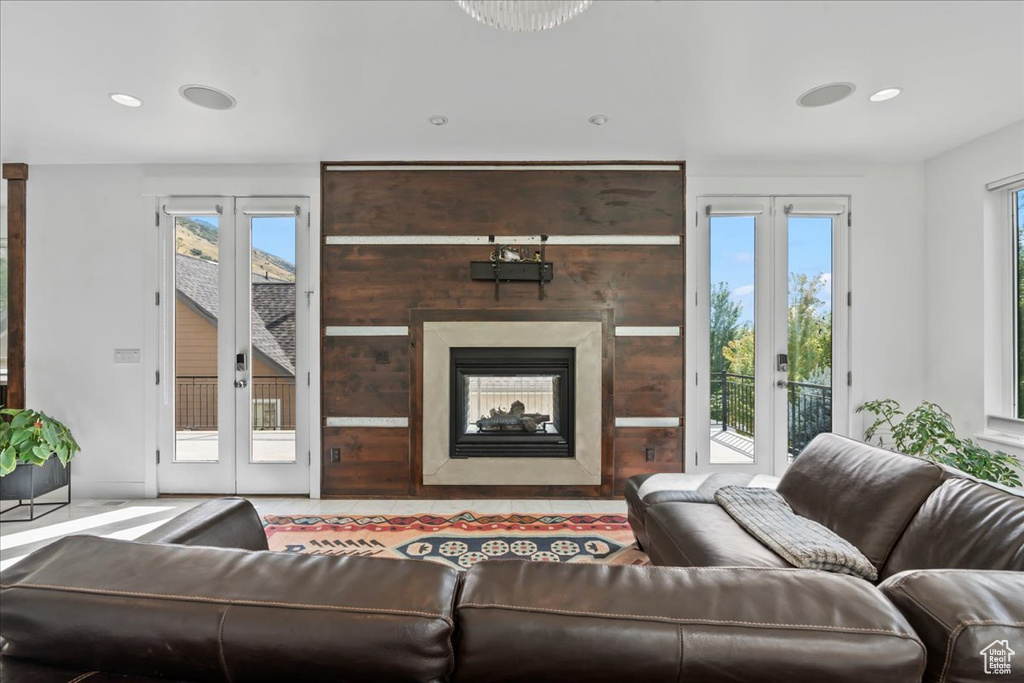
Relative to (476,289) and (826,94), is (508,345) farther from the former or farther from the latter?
(826,94)

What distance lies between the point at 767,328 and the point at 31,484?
17.7 ft

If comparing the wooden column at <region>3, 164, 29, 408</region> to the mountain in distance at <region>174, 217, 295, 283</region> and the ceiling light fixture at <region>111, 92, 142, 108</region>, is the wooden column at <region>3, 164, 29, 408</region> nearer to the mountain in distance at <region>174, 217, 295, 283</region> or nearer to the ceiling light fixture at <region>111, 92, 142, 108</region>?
the mountain in distance at <region>174, 217, 295, 283</region>

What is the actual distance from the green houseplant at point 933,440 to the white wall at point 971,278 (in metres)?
0.16

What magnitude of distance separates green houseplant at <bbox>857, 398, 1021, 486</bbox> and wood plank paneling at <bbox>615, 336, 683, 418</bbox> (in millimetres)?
1414

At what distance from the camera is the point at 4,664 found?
725 millimetres

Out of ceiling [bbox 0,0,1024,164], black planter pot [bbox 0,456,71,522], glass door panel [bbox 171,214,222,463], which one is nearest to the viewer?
ceiling [bbox 0,0,1024,164]

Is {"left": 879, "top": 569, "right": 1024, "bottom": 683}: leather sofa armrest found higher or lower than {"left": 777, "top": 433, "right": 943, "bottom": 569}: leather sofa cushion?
higher

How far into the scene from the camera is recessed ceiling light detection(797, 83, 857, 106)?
2.68 metres

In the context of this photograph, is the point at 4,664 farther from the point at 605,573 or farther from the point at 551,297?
the point at 551,297

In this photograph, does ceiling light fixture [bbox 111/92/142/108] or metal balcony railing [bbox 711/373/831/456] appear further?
metal balcony railing [bbox 711/373/831/456]

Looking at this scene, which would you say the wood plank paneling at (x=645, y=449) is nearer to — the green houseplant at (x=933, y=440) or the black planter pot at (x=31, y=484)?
the green houseplant at (x=933, y=440)

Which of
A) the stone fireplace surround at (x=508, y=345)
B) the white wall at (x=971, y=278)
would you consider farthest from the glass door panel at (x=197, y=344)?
the white wall at (x=971, y=278)

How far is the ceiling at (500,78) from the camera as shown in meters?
2.12

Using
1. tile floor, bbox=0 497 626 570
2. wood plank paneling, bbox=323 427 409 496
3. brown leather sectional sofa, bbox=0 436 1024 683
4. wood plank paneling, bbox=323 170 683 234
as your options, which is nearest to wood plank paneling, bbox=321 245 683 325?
wood plank paneling, bbox=323 170 683 234
